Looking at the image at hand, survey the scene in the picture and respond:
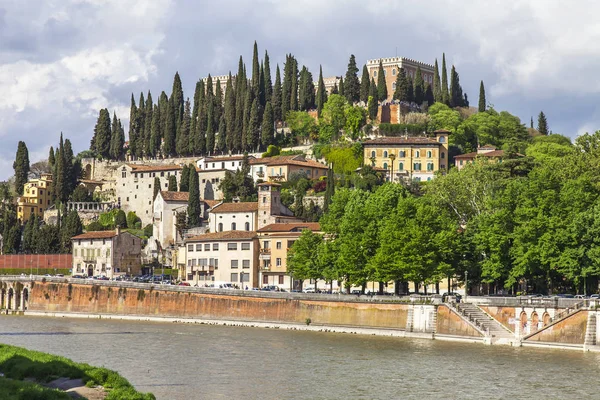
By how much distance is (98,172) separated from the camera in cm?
16400

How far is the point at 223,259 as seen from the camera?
101 meters

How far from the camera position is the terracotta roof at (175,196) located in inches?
5039

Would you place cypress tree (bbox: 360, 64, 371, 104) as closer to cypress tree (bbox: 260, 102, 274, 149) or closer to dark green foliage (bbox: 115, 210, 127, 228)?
cypress tree (bbox: 260, 102, 274, 149)

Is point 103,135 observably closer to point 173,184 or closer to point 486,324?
point 173,184

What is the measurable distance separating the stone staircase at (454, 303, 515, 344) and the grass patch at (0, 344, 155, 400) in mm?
31205

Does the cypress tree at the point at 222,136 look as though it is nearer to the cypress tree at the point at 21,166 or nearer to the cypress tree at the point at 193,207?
the cypress tree at the point at 193,207

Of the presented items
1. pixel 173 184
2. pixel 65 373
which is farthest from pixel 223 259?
A: pixel 65 373

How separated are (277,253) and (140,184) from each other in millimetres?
52637

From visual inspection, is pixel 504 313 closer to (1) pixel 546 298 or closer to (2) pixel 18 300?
(1) pixel 546 298

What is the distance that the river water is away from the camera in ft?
151

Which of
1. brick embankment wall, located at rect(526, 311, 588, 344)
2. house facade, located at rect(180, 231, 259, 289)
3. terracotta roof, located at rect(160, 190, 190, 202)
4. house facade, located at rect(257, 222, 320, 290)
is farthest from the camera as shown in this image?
terracotta roof, located at rect(160, 190, 190, 202)

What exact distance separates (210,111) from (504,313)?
9077 centimetres

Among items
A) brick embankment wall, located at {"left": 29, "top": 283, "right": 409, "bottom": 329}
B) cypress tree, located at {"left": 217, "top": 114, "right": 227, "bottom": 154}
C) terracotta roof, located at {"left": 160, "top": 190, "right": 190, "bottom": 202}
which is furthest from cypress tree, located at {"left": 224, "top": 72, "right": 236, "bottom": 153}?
brick embankment wall, located at {"left": 29, "top": 283, "right": 409, "bottom": 329}

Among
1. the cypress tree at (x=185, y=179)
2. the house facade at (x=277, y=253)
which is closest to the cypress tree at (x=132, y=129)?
the cypress tree at (x=185, y=179)
